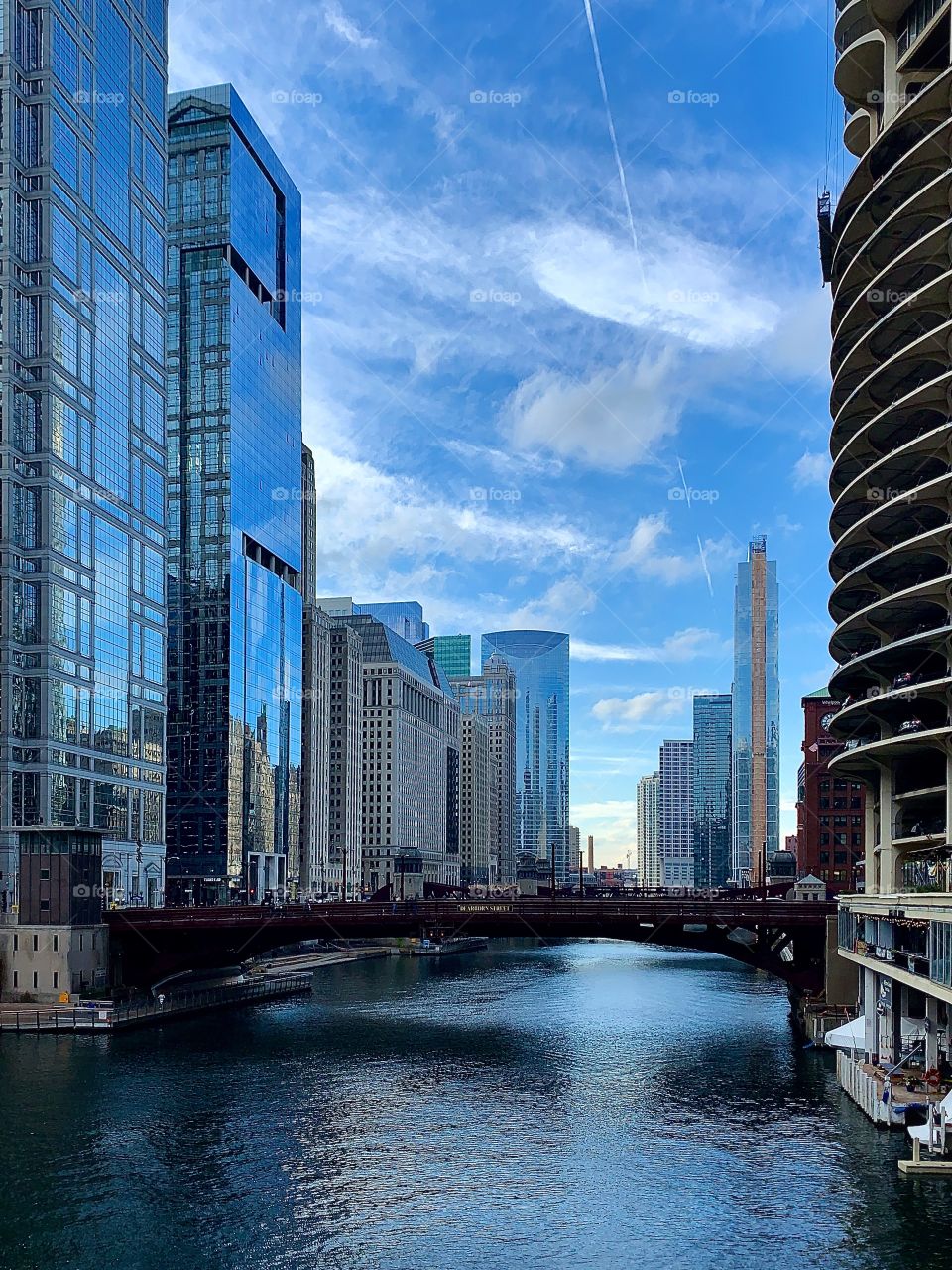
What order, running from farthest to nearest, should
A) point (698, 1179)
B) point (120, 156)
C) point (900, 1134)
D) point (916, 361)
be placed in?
point (120, 156)
point (916, 361)
point (900, 1134)
point (698, 1179)

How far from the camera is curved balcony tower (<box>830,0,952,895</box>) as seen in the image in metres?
74.0

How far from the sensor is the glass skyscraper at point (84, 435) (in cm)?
14562

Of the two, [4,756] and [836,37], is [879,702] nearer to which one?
Answer: [836,37]

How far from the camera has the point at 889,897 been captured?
2753 inches

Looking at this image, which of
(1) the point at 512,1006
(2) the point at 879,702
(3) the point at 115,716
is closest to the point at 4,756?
(3) the point at 115,716

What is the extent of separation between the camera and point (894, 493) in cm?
8188

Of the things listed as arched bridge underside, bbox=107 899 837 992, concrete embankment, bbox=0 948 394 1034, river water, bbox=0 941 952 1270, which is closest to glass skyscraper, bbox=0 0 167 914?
arched bridge underside, bbox=107 899 837 992

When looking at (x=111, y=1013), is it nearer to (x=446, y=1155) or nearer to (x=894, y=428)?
(x=446, y=1155)

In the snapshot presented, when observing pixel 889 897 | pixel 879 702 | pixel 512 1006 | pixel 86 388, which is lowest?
pixel 512 1006

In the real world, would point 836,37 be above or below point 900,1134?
above

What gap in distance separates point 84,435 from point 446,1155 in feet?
378

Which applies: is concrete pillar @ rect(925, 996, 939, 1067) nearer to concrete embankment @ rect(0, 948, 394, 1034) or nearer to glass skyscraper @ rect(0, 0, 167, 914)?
concrete embankment @ rect(0, 948, 394, 1034)

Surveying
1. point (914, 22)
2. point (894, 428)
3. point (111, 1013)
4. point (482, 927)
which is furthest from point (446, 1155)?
point (914, 22)

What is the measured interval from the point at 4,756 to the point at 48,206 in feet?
205
